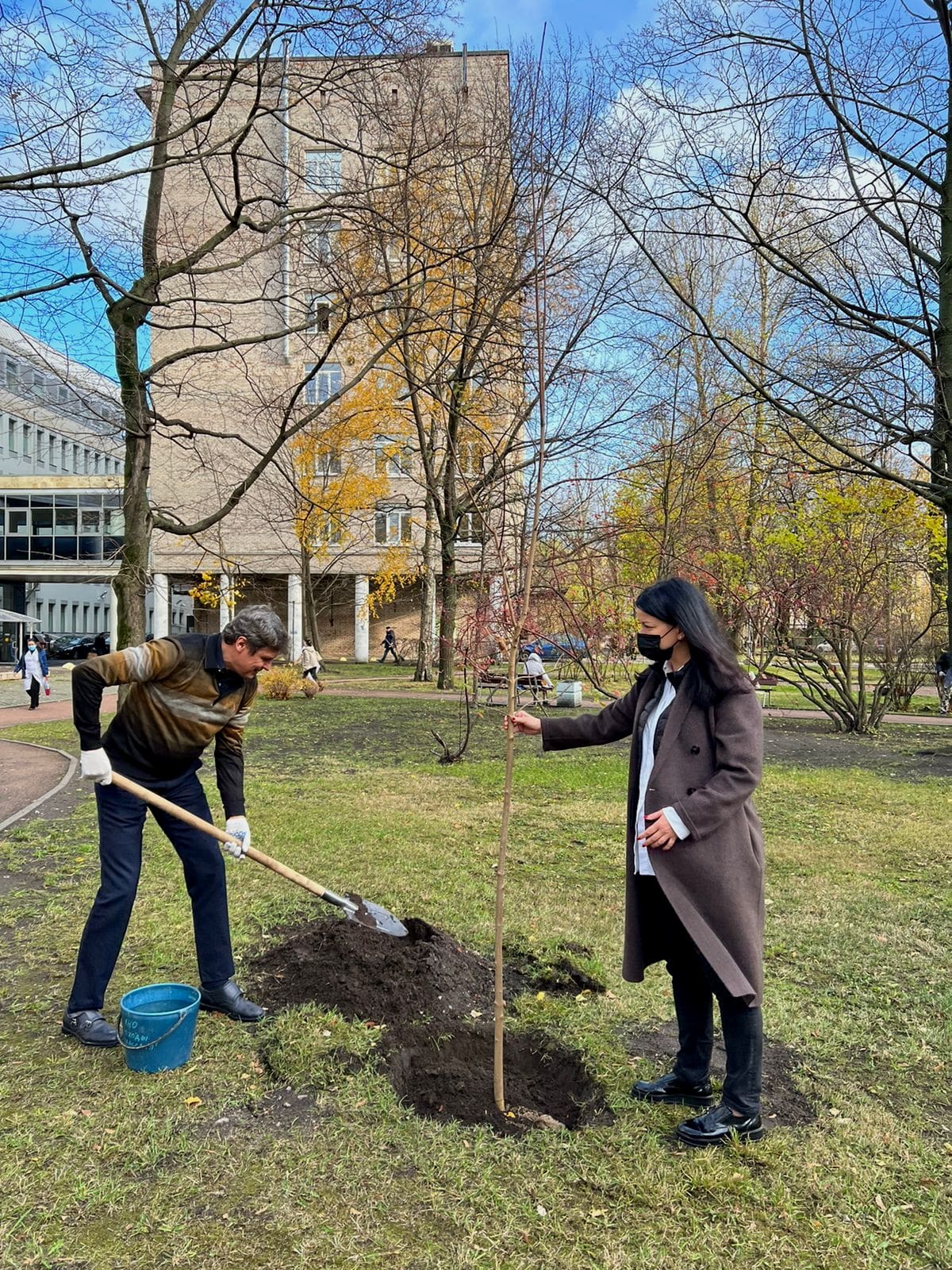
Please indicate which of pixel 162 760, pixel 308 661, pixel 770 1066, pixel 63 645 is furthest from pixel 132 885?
pixel 63 645

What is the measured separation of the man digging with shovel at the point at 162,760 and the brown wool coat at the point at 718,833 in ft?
5.28

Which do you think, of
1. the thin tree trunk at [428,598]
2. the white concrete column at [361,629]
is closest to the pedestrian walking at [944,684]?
the thin tree trunk at [428,598]

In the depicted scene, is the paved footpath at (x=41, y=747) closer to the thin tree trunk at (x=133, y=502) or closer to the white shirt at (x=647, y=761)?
the thin tree trunk at (x=133, y=502)

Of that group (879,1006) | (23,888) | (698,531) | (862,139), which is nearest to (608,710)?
(879,1006)

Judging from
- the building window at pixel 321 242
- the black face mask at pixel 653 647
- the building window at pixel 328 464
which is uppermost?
the building window at pixel 328 464

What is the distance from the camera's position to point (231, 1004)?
3.83m

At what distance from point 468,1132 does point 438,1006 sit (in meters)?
0.91

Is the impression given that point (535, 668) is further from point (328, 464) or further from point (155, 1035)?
point (155, 1035)

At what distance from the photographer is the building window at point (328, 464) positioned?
2433cm

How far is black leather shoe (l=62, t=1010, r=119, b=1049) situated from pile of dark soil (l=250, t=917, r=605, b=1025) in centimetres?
67

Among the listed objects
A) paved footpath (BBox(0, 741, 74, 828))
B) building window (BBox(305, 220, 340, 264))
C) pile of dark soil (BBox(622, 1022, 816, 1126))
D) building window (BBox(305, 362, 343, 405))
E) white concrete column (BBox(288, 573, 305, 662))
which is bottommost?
paved footpath (BBox(0, 741, 74, 828))

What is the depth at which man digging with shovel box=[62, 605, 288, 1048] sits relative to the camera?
355cm

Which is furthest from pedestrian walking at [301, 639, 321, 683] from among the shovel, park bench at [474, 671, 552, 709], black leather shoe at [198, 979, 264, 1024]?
black leather shoe at [198, 979, 264, 1024]

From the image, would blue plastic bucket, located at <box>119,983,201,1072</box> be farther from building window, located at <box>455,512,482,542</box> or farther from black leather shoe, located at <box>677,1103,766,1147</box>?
building window, located at <box>455,512,482,542</box>
